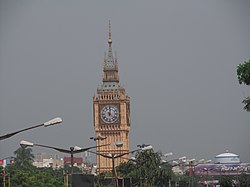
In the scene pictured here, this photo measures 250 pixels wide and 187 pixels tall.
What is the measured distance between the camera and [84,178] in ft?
106

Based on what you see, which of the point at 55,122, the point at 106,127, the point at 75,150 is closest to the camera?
the point at 55,122

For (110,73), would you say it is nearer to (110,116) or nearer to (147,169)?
(110,116)

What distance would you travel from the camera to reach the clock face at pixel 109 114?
184 metres

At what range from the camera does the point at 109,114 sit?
185 m

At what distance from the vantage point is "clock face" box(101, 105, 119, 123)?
7249 inches

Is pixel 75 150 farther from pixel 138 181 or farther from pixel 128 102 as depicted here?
pixel 128 102

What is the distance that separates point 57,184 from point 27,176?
3.61m

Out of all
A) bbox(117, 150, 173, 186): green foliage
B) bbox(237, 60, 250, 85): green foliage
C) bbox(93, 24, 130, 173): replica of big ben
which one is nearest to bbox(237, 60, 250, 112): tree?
bbox(237, 60, 250, 85): green foliage

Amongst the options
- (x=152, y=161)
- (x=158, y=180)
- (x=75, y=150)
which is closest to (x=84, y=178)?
(x=75, y=150)

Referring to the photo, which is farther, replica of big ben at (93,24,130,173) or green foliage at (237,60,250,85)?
replica of big ben at (93,24,130,173)

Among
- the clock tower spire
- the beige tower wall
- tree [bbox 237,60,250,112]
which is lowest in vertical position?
tree [bbox 237,60,250,112]

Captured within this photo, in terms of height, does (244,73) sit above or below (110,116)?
below

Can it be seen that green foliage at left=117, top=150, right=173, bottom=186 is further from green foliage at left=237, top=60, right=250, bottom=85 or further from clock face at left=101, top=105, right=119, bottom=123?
clock face at left=101, top=105, right=119, bottom=123

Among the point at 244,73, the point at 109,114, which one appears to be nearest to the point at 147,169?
the point at 244,73
